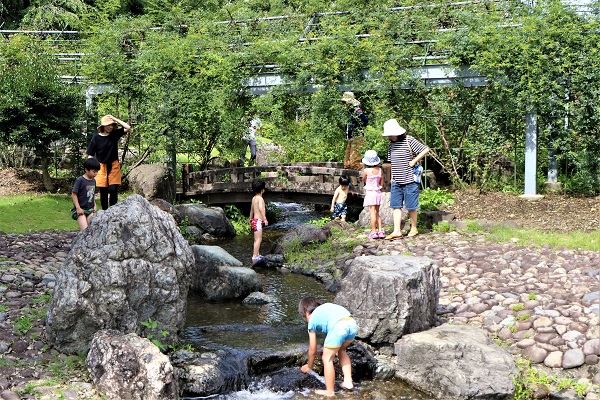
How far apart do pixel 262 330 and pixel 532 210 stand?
6.44 meters

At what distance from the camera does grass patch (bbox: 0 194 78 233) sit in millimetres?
13420

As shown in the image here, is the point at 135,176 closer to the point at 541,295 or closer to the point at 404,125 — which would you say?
the point at 404,125

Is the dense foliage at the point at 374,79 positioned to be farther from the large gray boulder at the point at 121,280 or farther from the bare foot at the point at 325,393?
the large gray boulder at the point at 121,280

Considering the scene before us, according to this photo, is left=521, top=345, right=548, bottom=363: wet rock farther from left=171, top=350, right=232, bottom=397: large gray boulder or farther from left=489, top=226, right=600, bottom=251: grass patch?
left=171, top=350, right=232, bottom=397: large gray boulder

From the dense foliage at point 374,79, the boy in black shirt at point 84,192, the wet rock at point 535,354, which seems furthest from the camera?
the dense foliage at point 374,79

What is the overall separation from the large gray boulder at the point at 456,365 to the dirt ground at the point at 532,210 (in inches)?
188

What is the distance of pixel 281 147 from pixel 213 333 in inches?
436

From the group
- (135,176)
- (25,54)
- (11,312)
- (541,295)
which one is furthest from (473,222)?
(25,54)

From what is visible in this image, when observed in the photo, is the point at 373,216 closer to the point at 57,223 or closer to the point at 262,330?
the point at 262,330

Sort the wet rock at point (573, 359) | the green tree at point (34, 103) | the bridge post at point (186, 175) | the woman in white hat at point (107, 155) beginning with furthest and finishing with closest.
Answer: the bridge post at point (186, 175) → the green tree at point (34, 103) → the woman in white hat at point (107, 155) → the wet rock at point (573, 359)

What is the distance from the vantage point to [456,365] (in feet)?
25.4

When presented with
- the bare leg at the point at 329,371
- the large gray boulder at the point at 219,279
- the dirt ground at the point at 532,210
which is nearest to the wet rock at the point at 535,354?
the bare leg at the point at 329,371

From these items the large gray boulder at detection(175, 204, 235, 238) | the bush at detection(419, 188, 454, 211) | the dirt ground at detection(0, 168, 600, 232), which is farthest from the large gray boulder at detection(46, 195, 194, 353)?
the large gray boulder at detection(175, 204, 235, 238)

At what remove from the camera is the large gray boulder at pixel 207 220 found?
627 inches
